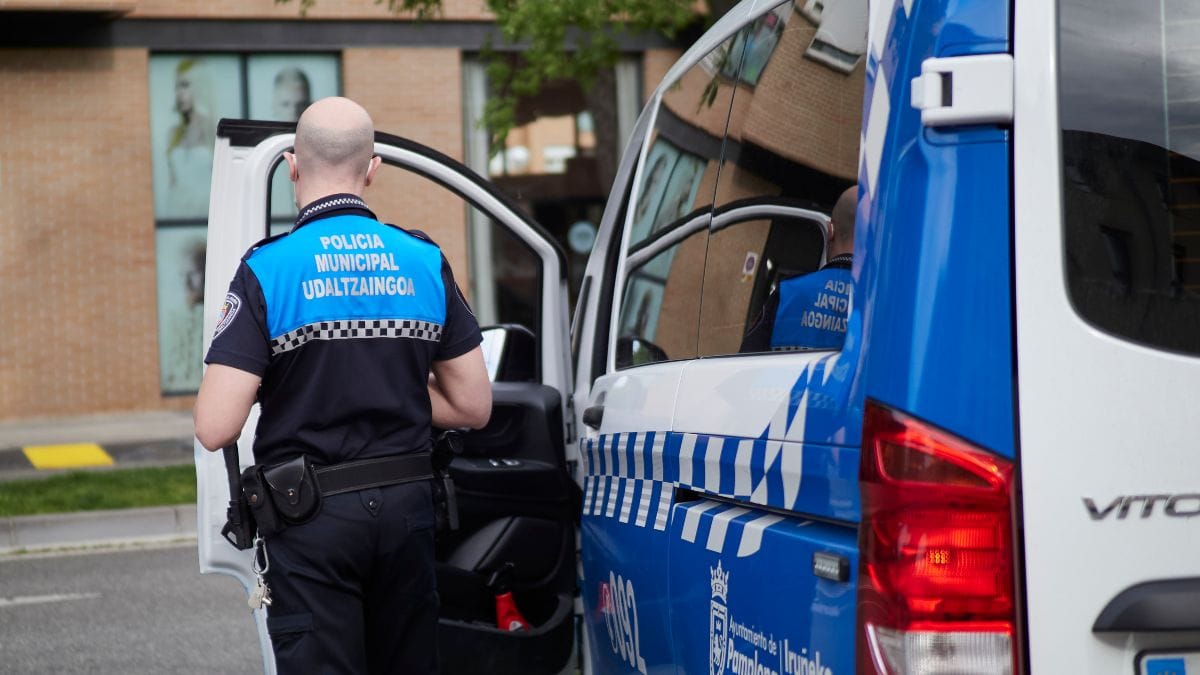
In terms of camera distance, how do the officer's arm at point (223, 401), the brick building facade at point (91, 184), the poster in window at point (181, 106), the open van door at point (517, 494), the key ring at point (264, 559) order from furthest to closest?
the poster in window at point (181, 106) → the brick building facade at point (91, 184) → the open van door at point (517, 494) → the key ring at point (264, 559) → the officer's arm at point (223, 401)

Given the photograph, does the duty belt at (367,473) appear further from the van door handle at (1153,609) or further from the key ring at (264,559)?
the van door handle at (1153,609)

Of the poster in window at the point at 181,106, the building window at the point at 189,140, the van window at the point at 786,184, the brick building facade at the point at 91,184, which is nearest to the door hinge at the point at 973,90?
the van window at the point at 786,184

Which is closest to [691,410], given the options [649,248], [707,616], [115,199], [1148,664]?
[707,616]

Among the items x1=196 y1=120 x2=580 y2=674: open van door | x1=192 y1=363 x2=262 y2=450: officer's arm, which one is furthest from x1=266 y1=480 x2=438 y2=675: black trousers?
x1=196 y1=120 x2=580 y2=674: open van door

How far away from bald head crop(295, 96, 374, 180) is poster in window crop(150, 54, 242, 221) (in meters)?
14.8

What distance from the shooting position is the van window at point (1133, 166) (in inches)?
82.0

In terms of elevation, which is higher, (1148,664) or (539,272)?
(539,272)

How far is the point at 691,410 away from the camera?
9.61 ft

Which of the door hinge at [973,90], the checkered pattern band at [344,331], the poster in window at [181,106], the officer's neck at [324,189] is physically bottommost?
the checkered pattern band at [344,331]

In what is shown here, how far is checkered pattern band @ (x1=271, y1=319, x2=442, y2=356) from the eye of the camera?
120 inches

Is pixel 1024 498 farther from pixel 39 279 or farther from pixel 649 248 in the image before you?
pixel 39 279

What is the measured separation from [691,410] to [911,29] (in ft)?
3.21

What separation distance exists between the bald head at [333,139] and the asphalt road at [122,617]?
3457 mm

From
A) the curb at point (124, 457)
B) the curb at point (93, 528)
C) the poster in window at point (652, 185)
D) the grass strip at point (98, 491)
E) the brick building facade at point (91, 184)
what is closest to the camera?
the poster in window at point (652, 185)
